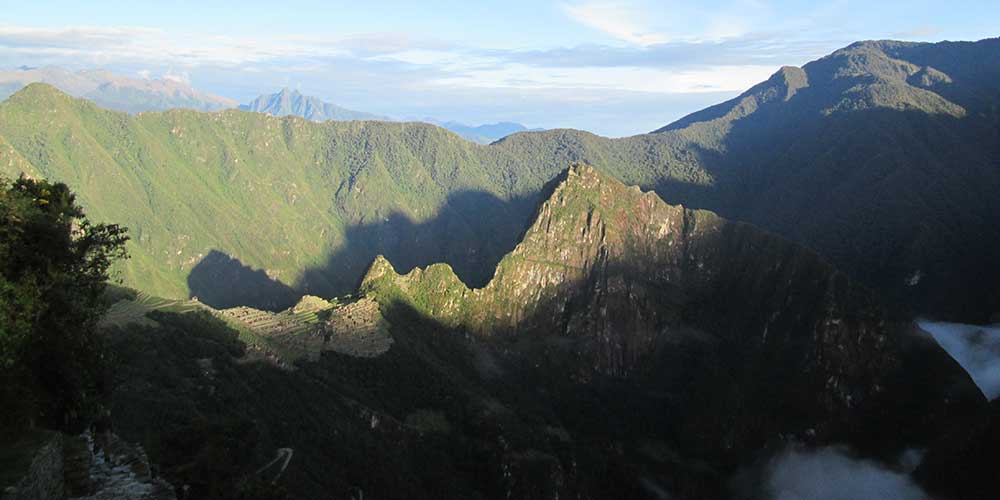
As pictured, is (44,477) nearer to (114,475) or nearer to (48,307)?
(114,475)

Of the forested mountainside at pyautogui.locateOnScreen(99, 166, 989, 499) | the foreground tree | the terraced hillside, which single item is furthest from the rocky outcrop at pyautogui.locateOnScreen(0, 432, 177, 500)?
the terraced hillside

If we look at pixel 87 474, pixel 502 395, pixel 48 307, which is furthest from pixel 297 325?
pixel 87 474

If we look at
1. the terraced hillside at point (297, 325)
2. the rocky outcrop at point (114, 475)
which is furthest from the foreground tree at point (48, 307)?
the terraced hillside at point (297, 325)

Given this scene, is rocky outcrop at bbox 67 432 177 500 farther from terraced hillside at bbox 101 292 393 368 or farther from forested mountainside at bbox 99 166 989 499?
terraced hillside at bbox 101 292 393 368

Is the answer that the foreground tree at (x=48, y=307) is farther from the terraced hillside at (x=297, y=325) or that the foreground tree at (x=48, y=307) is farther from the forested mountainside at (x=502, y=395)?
the terraced hillside at (x=297, y=325)

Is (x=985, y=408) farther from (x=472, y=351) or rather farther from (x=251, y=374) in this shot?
(x=251, y=374)

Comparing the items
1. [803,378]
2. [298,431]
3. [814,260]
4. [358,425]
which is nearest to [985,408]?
[803,378]
